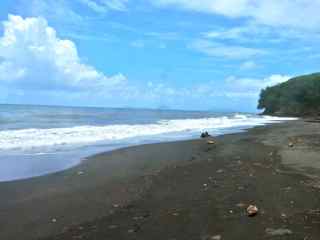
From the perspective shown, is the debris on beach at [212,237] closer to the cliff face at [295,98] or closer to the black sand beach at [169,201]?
the black sand beach at [169,201]

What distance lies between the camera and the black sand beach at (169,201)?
5910 mm

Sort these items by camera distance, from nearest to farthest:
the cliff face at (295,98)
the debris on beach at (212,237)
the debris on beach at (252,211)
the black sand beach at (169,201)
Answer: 1. the debris on beach at (212,237)
2. the black sand beach at (169,201)
3. the debris on beach at (252,211)
4. the cliff face at (295,98)

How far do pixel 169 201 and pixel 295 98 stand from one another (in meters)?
94.0

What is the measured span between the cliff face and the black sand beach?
73034 millimetres

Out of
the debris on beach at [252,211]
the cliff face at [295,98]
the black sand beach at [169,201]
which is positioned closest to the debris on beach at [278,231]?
the black sand beach at [169,201]

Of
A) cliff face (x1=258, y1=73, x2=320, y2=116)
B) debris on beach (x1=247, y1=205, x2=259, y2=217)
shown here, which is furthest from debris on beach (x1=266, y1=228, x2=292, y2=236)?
cliff face (x1=258, y1=73, x2=320, y2=116)

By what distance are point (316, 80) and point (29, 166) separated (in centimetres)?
8750

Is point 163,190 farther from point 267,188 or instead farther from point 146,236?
point 146,236

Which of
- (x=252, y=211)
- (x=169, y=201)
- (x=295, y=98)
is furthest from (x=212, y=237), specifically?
(x=295, y=98)

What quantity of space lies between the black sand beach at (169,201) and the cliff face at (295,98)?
2875 inches

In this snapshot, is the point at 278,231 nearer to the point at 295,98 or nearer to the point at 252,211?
the point at 252,211

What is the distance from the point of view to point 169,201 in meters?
7.64

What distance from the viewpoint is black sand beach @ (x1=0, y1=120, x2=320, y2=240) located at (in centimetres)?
591

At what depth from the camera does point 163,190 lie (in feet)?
28.2
